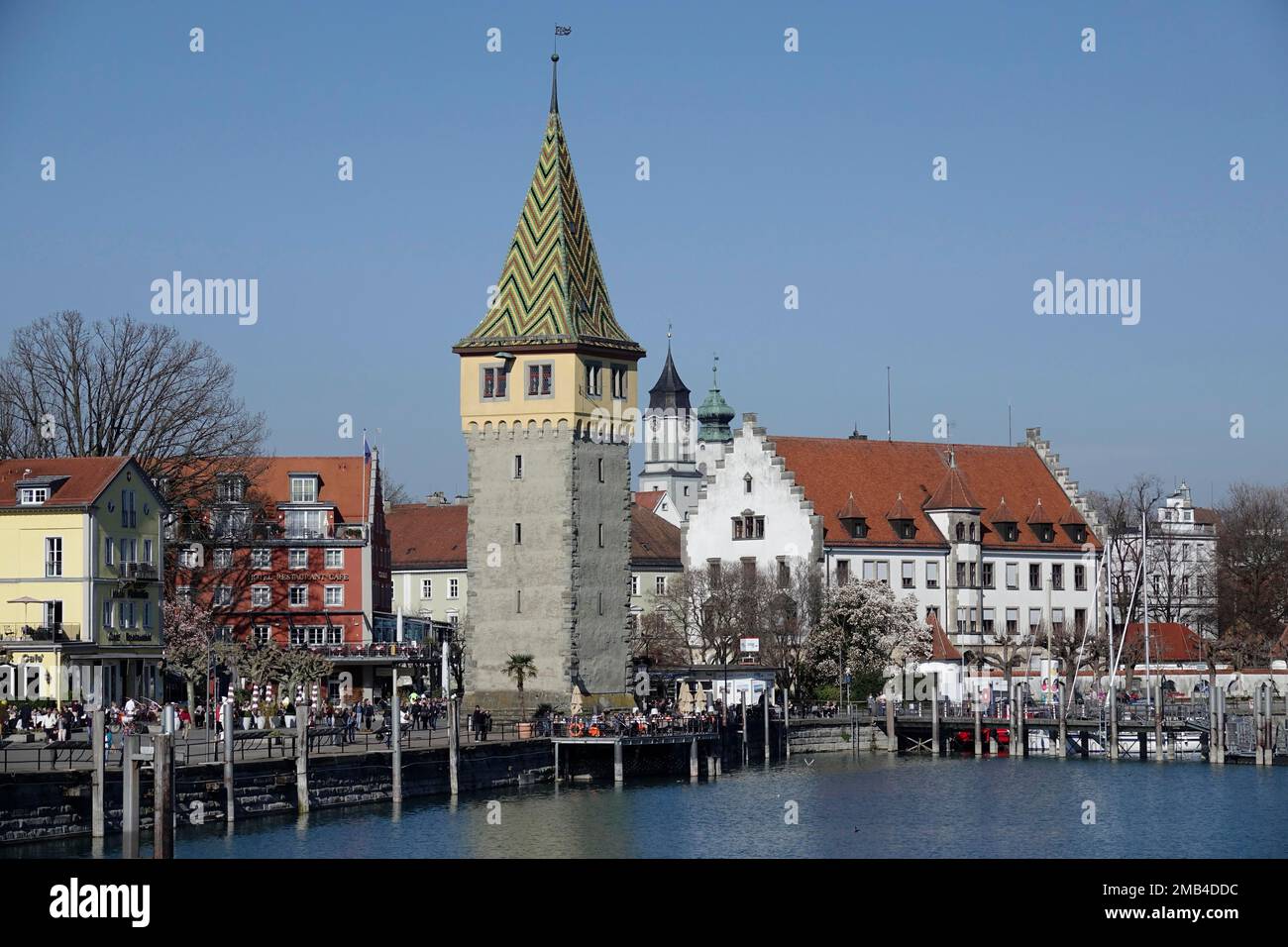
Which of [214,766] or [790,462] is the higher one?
[790,462]

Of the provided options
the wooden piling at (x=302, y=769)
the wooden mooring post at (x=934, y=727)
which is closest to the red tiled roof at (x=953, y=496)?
the wooden mooring post at (x=934, y=727)

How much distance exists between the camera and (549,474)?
84125mm

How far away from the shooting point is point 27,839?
50938 millimetres

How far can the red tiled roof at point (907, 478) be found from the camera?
382 feet

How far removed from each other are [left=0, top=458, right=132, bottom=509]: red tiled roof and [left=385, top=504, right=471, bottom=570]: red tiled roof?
47553 mm

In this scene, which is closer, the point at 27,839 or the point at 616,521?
the point at 27,839

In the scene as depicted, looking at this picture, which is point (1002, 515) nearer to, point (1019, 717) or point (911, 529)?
point (911, 529)

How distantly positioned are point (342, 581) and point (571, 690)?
2028 cm

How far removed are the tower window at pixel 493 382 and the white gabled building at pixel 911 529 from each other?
3042 cm

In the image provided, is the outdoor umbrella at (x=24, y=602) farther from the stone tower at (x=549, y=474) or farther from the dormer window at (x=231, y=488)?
the stone tower at (x=549, y=474)

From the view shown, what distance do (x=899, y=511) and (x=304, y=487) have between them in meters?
32.0

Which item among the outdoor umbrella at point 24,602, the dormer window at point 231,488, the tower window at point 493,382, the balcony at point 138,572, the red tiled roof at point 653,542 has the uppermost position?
the tower window at point 493,382
